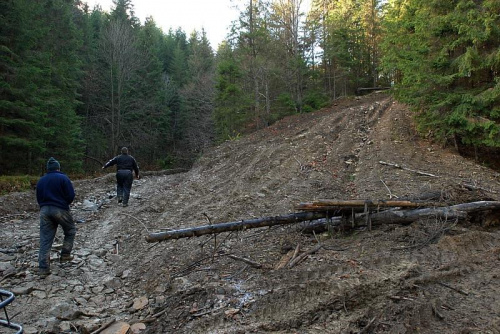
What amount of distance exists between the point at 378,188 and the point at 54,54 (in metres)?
22.6

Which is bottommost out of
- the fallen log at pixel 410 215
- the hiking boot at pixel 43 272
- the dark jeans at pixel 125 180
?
the hiking boot at pixel 43 272

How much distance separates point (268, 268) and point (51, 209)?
400cm

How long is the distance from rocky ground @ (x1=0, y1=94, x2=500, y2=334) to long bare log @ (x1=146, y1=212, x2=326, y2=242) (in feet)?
1.39

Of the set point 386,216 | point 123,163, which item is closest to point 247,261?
point 386,216

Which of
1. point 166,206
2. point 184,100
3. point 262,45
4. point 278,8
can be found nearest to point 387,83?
point 278,8

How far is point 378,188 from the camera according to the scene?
928cm

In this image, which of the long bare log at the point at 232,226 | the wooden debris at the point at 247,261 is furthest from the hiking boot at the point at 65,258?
the wooden debris at the point at 247,261

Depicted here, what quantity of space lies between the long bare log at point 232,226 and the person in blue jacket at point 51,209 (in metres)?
1.73


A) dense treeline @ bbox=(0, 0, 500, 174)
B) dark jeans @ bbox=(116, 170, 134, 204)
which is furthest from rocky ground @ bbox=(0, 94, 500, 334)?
dense treeline @ bbox=(0, 0, 500, 174)

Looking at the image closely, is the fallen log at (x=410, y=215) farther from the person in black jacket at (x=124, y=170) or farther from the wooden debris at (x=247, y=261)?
the person in black jacket at (x=124, y=170)

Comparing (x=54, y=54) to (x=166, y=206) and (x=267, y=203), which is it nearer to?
(x=166, y=206)

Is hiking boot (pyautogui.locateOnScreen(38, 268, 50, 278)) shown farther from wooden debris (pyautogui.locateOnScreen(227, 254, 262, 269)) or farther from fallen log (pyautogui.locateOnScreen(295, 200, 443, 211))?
fallen log (pyautogui.locateOnScreen(295, 200, 443, 211))

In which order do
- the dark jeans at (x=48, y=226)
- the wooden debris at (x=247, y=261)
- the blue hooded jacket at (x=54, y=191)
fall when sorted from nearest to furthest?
1. the wooden debris at (x=247, y=261)
2. the dark jeans at (x=48, y=226)
3. the blue hooded jacket at (x=54, y=191)

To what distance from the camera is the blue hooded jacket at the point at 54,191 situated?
19.5ft
